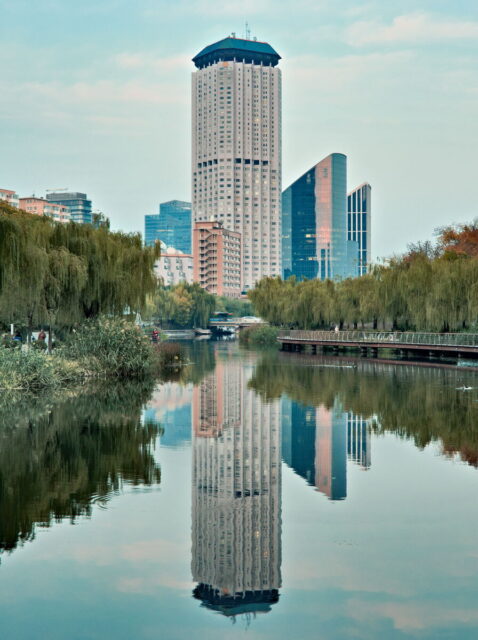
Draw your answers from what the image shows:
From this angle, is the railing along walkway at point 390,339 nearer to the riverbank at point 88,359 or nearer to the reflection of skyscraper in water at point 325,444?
the riverbank at point 88,359

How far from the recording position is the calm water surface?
24.8ft

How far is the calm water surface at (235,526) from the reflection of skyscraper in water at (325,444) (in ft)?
0.23

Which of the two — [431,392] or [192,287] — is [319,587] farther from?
[192,287]

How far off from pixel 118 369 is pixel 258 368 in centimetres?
1333

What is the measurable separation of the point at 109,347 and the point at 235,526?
22.4 metres

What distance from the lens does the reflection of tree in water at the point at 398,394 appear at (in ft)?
62.3

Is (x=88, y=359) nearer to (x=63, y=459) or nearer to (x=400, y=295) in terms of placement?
(x=63, y=459)

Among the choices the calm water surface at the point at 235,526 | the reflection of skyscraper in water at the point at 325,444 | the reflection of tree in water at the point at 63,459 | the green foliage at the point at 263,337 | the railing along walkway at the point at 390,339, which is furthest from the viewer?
the green foliage at the point at 263,337

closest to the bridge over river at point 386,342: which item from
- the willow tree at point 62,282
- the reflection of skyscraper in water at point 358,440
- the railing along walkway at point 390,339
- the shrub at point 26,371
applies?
the railing along walkway at point 390,339

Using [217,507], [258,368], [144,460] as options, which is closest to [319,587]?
[217,507]

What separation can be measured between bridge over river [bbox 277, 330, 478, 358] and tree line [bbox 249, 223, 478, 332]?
90 cm

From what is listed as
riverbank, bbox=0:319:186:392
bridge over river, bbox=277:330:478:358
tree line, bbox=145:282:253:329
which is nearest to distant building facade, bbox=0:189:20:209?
tree line, bbox=145:282:253:329

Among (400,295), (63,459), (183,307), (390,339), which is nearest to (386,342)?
(390,339)

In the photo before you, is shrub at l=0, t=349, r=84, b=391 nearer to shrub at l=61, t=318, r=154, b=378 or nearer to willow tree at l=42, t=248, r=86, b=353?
willow tree at l=42, t=248, r=86, b=353
